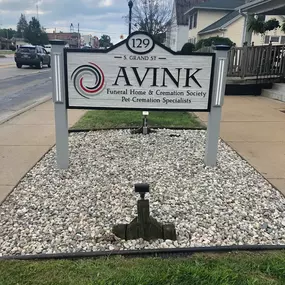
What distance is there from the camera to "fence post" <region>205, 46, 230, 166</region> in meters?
4.42

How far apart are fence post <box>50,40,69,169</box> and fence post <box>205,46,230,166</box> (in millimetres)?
1992

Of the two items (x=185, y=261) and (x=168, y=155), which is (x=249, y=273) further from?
(x=168, y=155)

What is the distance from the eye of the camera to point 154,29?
116ft

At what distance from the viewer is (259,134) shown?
6660mm

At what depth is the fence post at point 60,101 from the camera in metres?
4.30

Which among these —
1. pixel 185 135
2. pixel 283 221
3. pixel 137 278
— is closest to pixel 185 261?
pixel 137 278

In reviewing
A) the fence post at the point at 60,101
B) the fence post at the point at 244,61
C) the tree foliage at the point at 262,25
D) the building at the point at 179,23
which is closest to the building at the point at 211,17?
the building at the point at 179,23

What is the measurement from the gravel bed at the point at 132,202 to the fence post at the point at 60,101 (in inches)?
8.7

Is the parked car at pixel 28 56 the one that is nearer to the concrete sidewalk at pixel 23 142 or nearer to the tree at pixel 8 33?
the concrete sidewalk at pixel 23 142

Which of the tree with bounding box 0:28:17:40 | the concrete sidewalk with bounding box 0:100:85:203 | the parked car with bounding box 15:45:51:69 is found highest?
the tree with bounding box 0:28:17:40

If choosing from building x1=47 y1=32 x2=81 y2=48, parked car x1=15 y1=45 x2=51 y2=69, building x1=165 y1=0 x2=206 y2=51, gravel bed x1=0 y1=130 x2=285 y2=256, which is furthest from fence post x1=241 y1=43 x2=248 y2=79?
building x1=47 y1=32 x2=81 y2=48

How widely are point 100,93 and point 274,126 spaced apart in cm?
447

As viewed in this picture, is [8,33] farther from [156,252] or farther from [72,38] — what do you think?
[156,252]

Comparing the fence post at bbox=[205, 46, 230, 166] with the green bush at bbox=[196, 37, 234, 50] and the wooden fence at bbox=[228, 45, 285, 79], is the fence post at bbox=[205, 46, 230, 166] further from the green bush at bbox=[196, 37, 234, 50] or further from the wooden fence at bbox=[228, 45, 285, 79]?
the green bush at bbox=[196, 37, 234, 50]
